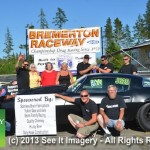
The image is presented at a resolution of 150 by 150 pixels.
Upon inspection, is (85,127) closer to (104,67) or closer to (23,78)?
(23,78)

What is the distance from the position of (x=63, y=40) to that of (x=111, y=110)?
262 inches

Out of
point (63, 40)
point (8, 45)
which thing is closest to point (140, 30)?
point (8, 45)

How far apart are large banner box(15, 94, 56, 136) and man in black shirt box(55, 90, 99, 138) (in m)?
0.29

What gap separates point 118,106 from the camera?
7.57 m

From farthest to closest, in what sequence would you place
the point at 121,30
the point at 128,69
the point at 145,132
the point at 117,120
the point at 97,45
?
the point at 121,30 → the point at 97,45 → the point at 128,69 → the point at 145,132 → the point at 117,120

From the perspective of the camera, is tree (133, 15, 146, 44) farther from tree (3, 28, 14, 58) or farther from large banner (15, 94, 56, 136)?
large banner (15, 94, 56, 136)

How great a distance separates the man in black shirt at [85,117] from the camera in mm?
7395

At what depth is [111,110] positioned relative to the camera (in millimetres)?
7578

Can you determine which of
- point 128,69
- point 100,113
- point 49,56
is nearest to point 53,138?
point 100,113

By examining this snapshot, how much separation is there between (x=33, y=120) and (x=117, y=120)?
5.66 ft

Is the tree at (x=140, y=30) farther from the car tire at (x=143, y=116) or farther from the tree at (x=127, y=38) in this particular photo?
the car tire at (x=143, y=116)

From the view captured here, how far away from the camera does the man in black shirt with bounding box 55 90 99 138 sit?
7.39 meters

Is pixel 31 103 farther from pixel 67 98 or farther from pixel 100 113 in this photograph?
pixel 100 113


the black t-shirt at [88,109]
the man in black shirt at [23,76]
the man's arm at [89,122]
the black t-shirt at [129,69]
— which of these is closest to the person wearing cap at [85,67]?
the black t-shirt at [129,69]
